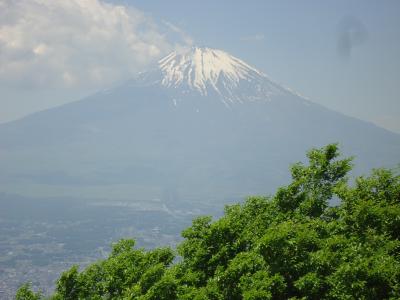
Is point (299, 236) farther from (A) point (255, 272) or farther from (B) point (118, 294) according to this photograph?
(B) point (118, 294)

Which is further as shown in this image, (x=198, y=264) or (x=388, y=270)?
(x=198, y=264)

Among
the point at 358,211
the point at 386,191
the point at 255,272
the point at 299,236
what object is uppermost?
the point at 386,191

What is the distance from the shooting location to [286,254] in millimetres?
23750

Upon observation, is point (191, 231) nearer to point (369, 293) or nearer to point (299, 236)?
point (299, 236)

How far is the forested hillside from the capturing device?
72.1 ft

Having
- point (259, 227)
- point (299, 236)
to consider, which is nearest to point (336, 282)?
point (299, 236)

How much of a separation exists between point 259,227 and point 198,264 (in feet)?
14.9

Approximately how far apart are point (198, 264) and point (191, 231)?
285cm

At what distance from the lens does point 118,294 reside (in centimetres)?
2959

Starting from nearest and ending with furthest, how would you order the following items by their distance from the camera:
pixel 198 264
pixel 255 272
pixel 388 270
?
1. pixel 388 270
2. pixel 255 272
3. pixel 198 264

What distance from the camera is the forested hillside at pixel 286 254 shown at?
22.0 meters

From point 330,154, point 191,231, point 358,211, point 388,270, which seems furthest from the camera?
point 330,154

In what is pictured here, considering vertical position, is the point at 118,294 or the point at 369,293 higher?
the point at 118,294

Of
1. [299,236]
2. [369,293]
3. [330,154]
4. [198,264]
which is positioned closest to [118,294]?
[198,264]
